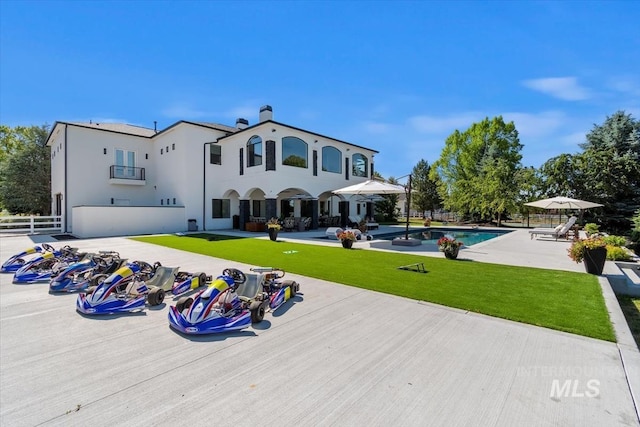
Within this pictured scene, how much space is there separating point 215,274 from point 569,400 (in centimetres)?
687

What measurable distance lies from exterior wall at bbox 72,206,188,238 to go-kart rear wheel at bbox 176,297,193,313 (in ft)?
57.8

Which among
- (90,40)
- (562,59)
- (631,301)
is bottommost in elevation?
(631,301)

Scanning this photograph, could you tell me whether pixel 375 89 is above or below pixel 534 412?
above

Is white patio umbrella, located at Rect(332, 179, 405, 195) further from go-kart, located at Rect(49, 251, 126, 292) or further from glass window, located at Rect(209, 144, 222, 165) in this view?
glass window, located at Rect(209, 144, 222, 165)

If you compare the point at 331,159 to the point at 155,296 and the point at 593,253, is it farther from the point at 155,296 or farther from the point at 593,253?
the point at 155,296

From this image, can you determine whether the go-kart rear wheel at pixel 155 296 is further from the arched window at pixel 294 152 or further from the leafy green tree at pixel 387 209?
the leafy green tree at pixel 387 209

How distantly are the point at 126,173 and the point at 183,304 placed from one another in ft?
76.8

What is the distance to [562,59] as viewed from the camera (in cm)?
1045

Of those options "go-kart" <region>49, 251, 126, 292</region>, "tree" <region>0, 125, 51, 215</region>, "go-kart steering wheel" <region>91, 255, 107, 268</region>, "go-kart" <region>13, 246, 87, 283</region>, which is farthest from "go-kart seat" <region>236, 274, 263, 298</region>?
"tree" <region>0, 125, 51, 215</region>

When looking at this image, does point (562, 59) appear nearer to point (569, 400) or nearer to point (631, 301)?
point (631, 301)

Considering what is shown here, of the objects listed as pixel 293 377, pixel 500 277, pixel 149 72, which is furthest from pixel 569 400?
pixel 149 72

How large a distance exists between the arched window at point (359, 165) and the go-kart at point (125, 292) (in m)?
21.7

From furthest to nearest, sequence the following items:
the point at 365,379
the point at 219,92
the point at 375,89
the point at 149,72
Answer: the point at 219,92, the point at 375,89, the point at 149,72, the point at 365,379

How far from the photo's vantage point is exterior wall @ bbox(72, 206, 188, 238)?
17875 millimetres
